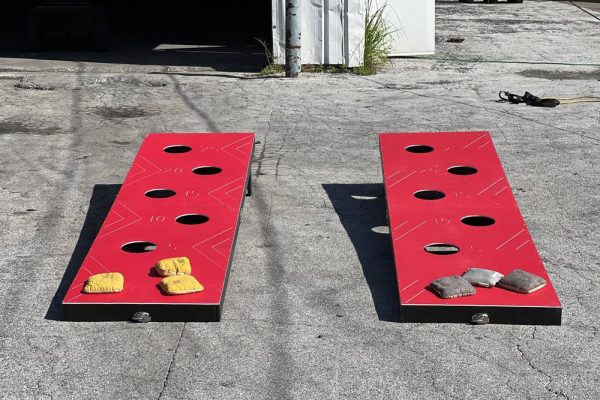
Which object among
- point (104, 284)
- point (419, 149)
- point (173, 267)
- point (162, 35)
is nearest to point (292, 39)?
point (162, 35)

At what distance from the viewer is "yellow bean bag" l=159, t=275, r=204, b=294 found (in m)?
6.28

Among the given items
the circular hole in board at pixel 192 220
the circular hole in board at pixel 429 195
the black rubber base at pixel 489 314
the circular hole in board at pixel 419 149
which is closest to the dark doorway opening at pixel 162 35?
the circular hole in board at pixel 419 149

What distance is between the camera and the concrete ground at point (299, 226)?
18.7ft

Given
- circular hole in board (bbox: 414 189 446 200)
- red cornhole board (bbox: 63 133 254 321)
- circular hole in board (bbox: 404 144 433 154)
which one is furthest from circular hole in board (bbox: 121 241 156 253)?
circular hole in board (bbox: 404 144 433 154)

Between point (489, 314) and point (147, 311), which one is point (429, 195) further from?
point (147, 311)

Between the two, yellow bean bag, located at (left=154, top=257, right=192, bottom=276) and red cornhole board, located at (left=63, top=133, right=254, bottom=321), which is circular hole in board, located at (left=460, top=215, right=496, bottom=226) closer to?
red cornhole board, located at (left=63, top=133, right=254, bottom=321)

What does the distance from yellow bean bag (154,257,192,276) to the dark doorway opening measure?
8342mm

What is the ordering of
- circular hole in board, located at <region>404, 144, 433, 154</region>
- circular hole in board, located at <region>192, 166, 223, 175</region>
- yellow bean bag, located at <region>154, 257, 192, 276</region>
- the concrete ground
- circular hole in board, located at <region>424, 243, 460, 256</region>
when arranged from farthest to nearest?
1. circular hole in board, located at <region>404, 144, 433, 154</region>
2. circular hole in board, located at <region>192, 166, 223, 175</region>
3. circular hole in board, located at <region>424, 243, 460, 256</region>
4. yellow bean bag, located at <region>154, 257, 192, 276</region>
5. the concrete ground

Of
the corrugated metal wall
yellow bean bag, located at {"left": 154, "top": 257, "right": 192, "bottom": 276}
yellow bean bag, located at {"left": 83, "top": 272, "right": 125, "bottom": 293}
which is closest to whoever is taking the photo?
yellow bean bag, located at {"left": 83, "top": 272, "right": 125, "bottom": 293}

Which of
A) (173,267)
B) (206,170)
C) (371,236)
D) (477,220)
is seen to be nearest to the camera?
(173,267)

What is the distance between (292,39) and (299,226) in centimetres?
594

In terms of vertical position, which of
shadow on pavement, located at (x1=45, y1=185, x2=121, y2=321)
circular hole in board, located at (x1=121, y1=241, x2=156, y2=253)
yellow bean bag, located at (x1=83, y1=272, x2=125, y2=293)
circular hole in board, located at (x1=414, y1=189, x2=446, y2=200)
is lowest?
shadow on pavement, located at (x1=45, y1=185, x2=121, y2=321)

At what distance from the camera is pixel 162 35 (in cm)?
1795

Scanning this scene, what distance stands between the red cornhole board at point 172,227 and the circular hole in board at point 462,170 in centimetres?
172
